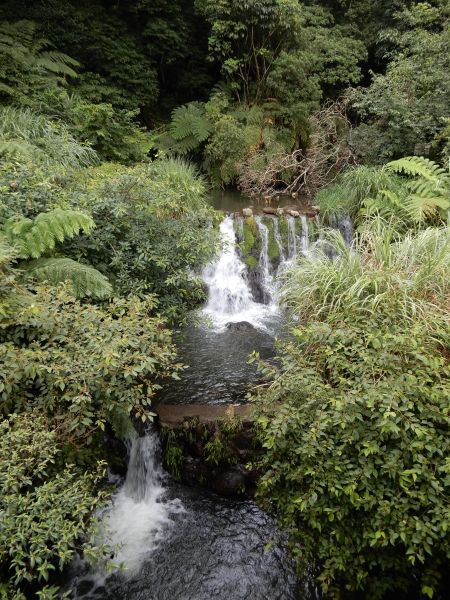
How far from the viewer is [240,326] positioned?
7.00 meters

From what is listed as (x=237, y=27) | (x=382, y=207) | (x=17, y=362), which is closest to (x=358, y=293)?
(x=17, y=362)

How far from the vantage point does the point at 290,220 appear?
8.46 metres

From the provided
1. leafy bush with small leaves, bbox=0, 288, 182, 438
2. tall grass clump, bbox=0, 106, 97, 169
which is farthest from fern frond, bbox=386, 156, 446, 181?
leafy bush with small leaves, bbox=0, 288, 182, 438

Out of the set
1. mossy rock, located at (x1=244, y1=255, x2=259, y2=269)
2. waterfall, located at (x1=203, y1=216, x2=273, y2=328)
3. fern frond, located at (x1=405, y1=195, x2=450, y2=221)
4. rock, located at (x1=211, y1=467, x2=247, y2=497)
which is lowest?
rock, located at (x1=211, y1=467, x2=247, y2=497)

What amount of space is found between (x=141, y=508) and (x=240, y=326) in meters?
3.34

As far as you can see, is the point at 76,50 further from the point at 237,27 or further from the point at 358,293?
the point at 358,293

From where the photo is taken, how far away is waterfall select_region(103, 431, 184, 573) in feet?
13.1

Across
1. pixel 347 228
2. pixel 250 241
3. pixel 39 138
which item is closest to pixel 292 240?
pixel 250 241

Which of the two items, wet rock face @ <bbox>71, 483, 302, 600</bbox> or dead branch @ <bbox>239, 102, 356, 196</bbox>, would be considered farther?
dead branch @ <bbox>239, 102, 356, 196</bbox>

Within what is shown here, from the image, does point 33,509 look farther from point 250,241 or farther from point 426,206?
point 426,206

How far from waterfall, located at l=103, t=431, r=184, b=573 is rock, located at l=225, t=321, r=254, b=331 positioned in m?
2.71

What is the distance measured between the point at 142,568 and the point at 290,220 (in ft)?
21.2

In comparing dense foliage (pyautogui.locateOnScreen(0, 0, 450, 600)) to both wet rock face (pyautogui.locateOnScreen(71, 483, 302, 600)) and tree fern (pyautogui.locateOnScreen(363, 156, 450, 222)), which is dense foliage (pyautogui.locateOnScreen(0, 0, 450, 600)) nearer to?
tree fern (pyautogui.locateOnScreen(363, 156, 450, 222))

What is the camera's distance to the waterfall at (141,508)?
399cm
